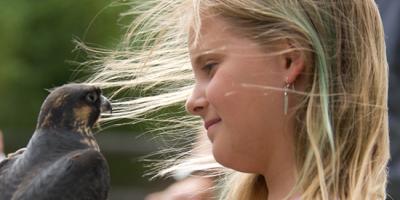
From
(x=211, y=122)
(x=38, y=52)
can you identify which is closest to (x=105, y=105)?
(x=211, y=122)

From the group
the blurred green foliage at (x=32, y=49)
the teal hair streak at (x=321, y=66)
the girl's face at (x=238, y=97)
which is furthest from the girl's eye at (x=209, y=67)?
the blurred green foliage at (x=32, y=49)

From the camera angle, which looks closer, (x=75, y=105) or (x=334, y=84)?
(x=334, y=84)

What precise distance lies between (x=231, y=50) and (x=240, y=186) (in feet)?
1.69

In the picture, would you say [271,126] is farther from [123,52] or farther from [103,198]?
[103,198]

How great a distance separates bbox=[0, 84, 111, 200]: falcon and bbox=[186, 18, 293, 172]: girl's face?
107 centimetres

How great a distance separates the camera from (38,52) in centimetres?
1692

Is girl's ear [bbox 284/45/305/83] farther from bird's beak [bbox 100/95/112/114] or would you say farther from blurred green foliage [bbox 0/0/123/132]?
blurred green foliage [bbox 0/0/123/132]

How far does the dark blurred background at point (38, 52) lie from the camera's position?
1517 centimetres

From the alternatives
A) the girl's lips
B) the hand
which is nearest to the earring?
the girl's lips

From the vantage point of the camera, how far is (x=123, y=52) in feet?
12.9

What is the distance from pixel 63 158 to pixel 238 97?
1328 millimetres

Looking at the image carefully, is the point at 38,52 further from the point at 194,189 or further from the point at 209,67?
the point at 209,67

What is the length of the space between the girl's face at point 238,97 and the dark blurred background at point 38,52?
37.6ft

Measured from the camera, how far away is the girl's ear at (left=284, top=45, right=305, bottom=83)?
3217 mm
